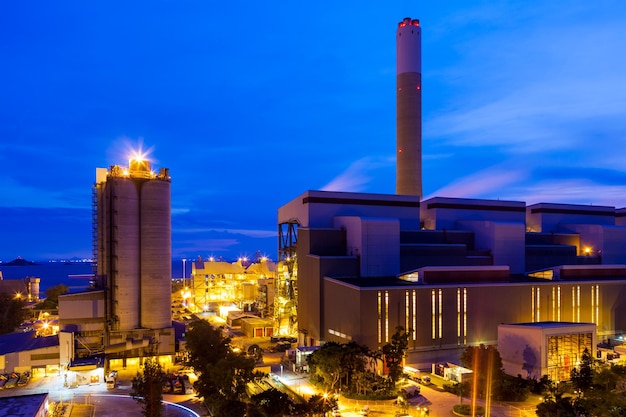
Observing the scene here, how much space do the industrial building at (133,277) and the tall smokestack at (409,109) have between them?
130ft

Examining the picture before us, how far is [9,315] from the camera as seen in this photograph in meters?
67.9

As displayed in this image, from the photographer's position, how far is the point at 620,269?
62.4m

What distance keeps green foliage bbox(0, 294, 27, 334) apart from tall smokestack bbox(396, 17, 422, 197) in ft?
195

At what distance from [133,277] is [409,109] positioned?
4971 centimetres

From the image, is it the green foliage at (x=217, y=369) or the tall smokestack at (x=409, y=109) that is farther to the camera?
the tall smokestack at (x=409, y=109)

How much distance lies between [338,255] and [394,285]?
1024 centimetres

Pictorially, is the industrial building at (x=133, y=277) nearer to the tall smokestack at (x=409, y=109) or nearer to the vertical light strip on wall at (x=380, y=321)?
the vertical light strip on wall at (x=380, y=321)

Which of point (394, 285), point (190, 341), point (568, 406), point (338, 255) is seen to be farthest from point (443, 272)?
point (190, 341)

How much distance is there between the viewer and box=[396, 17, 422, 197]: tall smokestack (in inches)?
3061

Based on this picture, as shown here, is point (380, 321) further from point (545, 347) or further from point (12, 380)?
point (12, 380)

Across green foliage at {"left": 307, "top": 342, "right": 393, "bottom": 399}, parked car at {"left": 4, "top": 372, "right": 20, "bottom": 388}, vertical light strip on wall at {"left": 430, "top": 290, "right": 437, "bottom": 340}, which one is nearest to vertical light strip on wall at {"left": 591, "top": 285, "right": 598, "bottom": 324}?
vertical light strip on wall at {"left": 430, "top": 290, "right": 437, "bottom": 340}

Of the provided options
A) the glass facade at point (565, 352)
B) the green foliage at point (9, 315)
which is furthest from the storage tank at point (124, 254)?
the glass facade at point (565, 352)

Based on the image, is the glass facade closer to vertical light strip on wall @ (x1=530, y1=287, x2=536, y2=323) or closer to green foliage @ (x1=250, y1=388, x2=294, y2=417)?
vertical light strip on wall @ (x1=530, y1=287, x2=536, y2=323)

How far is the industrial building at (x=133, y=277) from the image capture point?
48.6 metres
